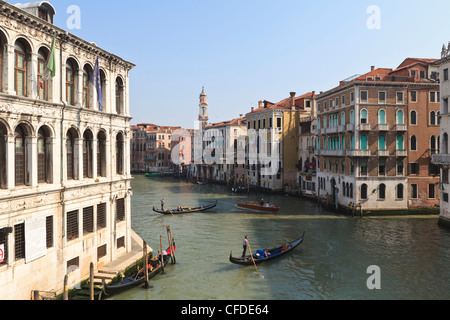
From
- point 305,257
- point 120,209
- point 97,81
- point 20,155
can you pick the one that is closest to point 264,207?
point 305,257

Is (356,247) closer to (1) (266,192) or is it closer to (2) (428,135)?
(2) (428,135)

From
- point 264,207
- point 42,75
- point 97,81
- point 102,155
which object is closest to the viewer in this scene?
point 42,75

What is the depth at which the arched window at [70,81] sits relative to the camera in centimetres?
1381

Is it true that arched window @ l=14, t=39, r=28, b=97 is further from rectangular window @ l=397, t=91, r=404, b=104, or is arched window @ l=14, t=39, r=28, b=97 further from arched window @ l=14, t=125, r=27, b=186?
rectangular window @ l=397, t=91, r=404, b=104

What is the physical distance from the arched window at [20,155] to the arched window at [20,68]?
3.64 feet

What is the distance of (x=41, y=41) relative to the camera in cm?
1227

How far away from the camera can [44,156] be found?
12.7 m

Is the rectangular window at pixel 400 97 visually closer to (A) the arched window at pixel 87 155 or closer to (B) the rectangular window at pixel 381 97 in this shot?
(B) the rectangular window at pixel 381 97

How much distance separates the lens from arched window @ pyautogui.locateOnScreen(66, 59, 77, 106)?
544 inches

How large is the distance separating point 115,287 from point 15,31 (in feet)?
29.5

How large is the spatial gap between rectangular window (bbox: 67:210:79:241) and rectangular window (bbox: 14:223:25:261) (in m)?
2.03

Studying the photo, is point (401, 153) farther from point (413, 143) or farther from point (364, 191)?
point (364, 191)

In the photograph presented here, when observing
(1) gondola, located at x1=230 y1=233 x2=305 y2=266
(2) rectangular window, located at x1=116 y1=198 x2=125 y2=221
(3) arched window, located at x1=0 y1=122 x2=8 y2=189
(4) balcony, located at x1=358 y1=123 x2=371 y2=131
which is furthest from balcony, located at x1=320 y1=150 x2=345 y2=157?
(3) arched window, located at x1=0 y1=122 x2=8 y2=189

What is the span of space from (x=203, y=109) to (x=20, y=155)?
68.5 m
